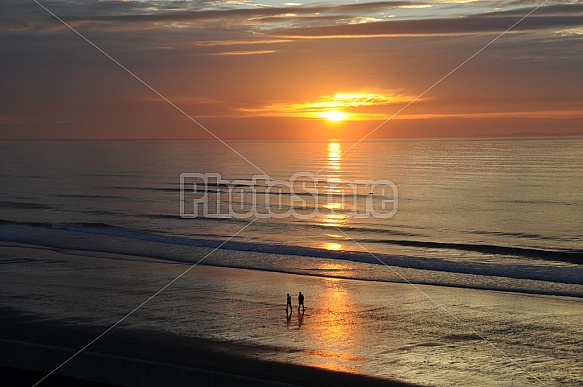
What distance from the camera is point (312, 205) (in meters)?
56.6

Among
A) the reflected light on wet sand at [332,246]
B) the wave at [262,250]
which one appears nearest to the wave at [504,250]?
the wave at [262,250]

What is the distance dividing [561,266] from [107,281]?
18026 mm

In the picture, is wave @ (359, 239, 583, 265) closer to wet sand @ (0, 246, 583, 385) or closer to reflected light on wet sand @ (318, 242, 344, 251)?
reflected light on wet sand @ (318, 242, 344, 251)

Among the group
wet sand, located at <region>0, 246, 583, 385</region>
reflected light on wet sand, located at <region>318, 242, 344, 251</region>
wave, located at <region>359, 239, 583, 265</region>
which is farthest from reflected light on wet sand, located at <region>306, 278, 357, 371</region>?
wave, located at <region>359, 239, 583, 265</region>

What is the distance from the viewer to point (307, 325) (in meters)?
17.8

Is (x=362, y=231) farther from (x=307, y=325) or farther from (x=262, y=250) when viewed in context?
(x=307, y=325)

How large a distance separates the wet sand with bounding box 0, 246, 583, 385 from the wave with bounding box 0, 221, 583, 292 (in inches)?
185

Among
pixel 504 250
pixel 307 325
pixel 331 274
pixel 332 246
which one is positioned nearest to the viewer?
pixel 307 325

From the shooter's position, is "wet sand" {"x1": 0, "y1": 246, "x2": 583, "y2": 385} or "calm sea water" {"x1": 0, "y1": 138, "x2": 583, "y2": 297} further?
"calm sea water" {"x1": 0, "y1": 138, "x2": 583, "y2": 297}

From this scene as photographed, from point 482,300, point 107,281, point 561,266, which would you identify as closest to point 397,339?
point 482,300

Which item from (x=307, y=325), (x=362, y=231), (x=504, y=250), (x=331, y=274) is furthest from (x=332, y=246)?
(x=307, y=325)

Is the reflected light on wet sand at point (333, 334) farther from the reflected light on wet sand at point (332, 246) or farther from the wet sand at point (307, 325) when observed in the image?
the reflected light on wet sand at point (332, 246)

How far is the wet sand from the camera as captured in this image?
1438 centimetres

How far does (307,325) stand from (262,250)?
613 inches
